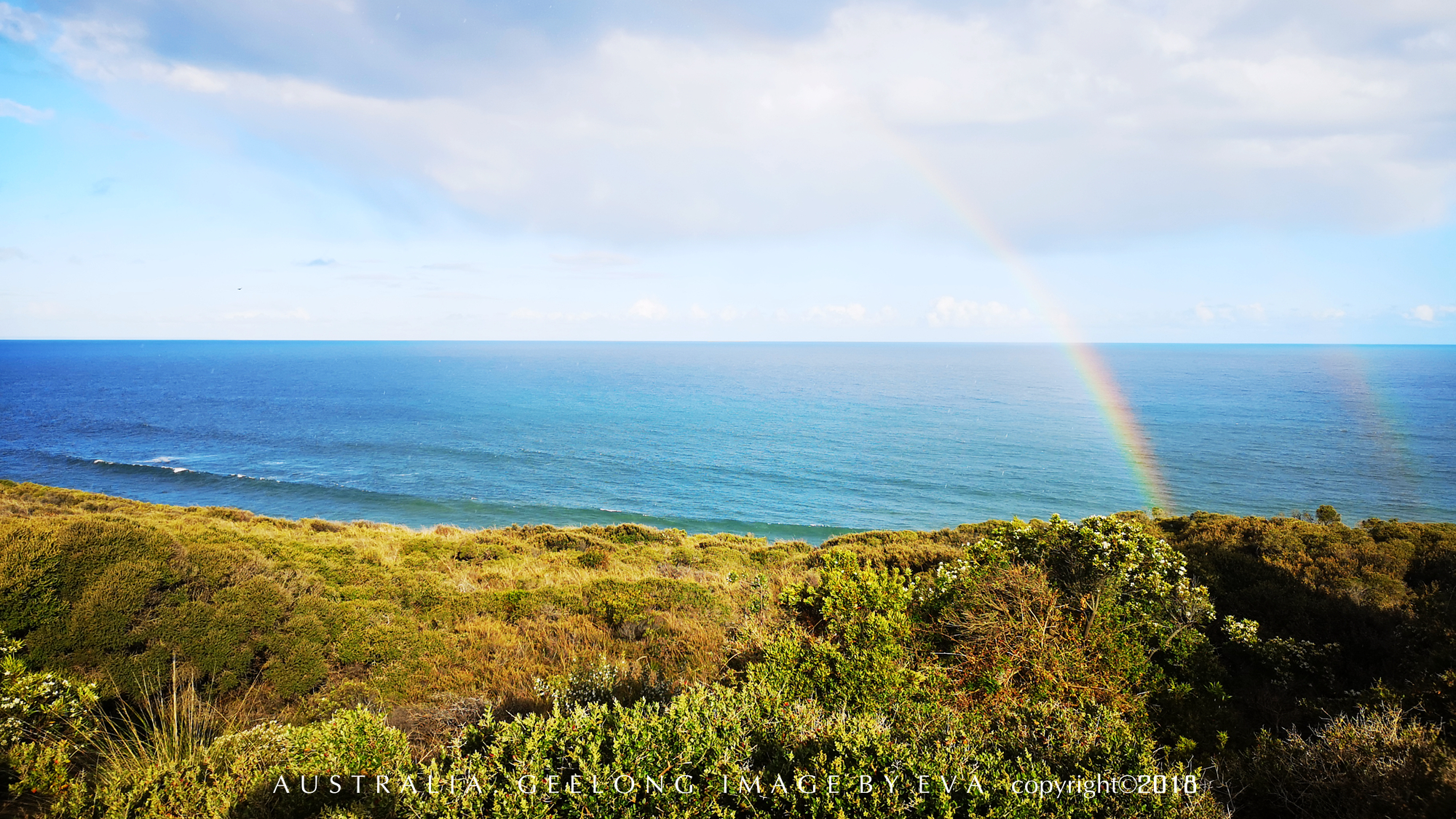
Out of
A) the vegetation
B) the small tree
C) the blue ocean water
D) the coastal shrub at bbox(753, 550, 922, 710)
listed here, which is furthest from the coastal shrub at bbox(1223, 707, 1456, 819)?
the blue ocean water

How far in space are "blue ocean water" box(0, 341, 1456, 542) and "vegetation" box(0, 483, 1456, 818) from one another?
1037 inches

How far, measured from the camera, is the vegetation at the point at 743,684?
3.73 meters

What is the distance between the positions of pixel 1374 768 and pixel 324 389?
12902cm

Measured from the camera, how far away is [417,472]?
156 ft

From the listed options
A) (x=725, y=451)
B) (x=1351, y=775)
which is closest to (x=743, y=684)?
(x=1351, y=775)

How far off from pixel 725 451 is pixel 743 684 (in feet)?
168

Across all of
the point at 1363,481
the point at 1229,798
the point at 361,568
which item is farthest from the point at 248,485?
the point at 1363,481

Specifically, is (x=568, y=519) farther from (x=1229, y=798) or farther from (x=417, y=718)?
(x=1229, y=798)

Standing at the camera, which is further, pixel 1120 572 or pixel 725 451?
pixel 725 451

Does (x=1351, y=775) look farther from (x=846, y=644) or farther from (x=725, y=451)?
(x=725, y=451)

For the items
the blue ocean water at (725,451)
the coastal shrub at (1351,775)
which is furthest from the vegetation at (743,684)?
the blue ocean water at (725,451)

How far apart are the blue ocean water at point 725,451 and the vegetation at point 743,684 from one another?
26.3m

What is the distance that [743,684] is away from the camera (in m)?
5.15

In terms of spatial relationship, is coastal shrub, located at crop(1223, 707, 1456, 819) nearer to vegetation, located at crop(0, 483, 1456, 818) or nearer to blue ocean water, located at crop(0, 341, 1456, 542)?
vegetation, located at crop(0, 483, 1456, 818)
